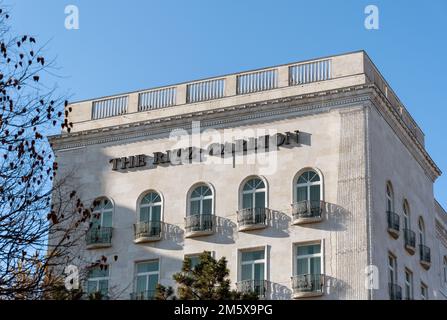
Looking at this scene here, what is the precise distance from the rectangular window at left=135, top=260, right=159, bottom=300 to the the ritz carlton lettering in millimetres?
4426

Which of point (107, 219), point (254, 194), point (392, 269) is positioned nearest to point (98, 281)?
point (107, 219)

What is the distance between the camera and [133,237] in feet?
144

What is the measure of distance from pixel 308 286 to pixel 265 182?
4.89 metres

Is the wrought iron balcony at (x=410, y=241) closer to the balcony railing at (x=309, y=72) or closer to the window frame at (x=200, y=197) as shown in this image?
the balcony railing at (x=309, y=72)

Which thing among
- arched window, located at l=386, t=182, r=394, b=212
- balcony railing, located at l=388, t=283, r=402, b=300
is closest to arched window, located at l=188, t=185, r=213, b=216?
arched window, located at l=386, t=182, r=394, b=212

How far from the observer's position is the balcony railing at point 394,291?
134ft

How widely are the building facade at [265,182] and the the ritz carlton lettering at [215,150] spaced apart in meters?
0.05

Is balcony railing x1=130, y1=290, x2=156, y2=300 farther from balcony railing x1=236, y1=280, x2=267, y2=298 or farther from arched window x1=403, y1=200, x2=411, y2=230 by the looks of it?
arched window x1=403, y1=200, x2=411, y2=230

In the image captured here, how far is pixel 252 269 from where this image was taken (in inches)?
1626
